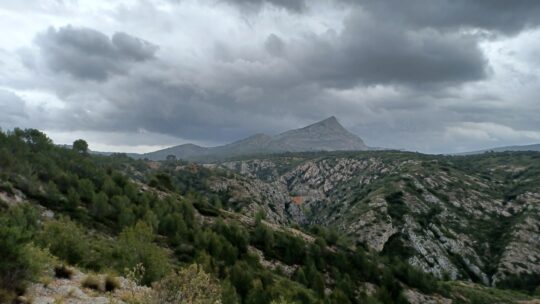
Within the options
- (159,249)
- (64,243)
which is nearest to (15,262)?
(64,243)

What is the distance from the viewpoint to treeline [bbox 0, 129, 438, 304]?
5109cm

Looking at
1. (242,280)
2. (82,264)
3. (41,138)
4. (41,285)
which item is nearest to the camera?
(41,285)

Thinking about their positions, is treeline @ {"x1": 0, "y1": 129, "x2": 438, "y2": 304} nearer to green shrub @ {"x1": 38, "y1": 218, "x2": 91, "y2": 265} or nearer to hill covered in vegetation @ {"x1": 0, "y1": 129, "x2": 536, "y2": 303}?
green shrub @ {"x1": 38, "y1": 218, "x2": 91, "y2": 265}

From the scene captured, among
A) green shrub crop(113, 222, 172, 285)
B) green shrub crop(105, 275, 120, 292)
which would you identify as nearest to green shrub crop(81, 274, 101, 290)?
A: green shrub crop(105, 275, 120, 292)

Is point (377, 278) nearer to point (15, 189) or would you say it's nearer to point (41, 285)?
point (15, 189)

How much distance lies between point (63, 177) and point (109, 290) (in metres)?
113

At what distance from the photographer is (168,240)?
349 feet

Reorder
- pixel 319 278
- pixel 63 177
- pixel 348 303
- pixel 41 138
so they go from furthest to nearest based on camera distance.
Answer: pixel 41 138, pixel 63 177, pixel 319 278, pixel 348 303

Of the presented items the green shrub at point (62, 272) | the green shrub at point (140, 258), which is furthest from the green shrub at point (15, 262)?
the green shrub at point (140, 258)

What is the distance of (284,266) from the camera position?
417 ft

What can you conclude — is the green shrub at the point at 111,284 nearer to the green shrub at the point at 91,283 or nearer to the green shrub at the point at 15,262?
the green shrub at the point at 91,283

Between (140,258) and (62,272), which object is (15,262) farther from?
(140,258)

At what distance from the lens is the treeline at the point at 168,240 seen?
51088mm

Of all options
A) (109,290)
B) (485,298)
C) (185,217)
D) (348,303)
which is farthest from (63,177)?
(485,298)
